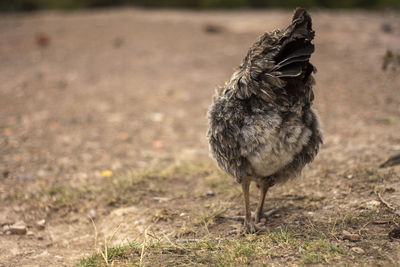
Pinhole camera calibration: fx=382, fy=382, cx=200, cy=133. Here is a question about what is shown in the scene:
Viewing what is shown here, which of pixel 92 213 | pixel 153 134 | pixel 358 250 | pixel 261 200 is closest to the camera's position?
pixel 358 250

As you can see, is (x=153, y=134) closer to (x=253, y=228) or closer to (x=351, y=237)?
(x=253, y=228)

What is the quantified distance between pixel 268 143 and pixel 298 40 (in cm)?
92

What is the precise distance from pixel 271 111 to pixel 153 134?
3707mm

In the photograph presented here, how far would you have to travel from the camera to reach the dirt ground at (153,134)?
401 cm

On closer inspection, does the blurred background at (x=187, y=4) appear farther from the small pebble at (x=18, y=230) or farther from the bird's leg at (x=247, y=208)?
the small pebble at (x=18, y=230)

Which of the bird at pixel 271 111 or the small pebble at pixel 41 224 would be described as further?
the small pebble at pixel 41 224

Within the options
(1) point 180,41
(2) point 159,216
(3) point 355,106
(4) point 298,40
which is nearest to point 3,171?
(2) point 159,216

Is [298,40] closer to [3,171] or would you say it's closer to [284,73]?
[284,73]

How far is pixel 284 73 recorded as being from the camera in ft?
10.8

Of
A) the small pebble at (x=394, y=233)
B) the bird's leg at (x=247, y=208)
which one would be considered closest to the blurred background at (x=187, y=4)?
the bird's leg at (x=247, y=208)

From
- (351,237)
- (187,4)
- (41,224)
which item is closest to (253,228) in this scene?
(351,237)

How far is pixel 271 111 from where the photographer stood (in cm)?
341

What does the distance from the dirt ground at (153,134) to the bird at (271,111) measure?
760 mm

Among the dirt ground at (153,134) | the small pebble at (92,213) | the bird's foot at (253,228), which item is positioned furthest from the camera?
the small pebble at (92,213)
